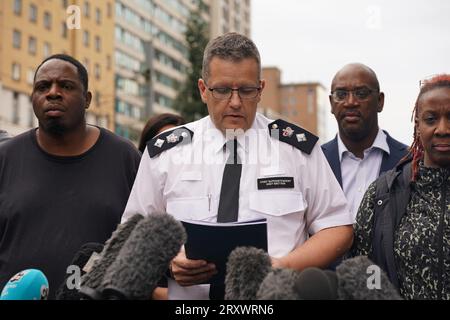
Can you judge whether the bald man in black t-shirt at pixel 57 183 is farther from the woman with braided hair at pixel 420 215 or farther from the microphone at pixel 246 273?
the microphone at pixel 246 273

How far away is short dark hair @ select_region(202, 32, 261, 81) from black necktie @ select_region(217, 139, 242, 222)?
12.9 inches

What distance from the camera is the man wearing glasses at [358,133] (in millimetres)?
4320

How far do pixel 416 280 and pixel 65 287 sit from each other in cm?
138

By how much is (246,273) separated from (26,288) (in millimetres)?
739

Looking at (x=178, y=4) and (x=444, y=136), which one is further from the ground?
(x=178, y=4)

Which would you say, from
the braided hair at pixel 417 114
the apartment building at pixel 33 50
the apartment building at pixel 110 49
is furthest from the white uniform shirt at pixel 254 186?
the apartment building at pixel 33 50

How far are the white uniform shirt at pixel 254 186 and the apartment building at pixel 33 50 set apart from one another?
31517 millimetres

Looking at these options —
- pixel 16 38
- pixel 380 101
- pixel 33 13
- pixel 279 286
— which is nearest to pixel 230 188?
pixel 279 286

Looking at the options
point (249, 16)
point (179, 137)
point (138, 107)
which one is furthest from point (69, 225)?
point (249, 16)

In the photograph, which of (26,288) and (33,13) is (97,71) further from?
(26,288)

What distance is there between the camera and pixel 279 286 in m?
1.79

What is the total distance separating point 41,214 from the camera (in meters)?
3.38

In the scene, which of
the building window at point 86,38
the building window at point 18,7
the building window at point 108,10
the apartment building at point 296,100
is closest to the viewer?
the building window at point 18,7
